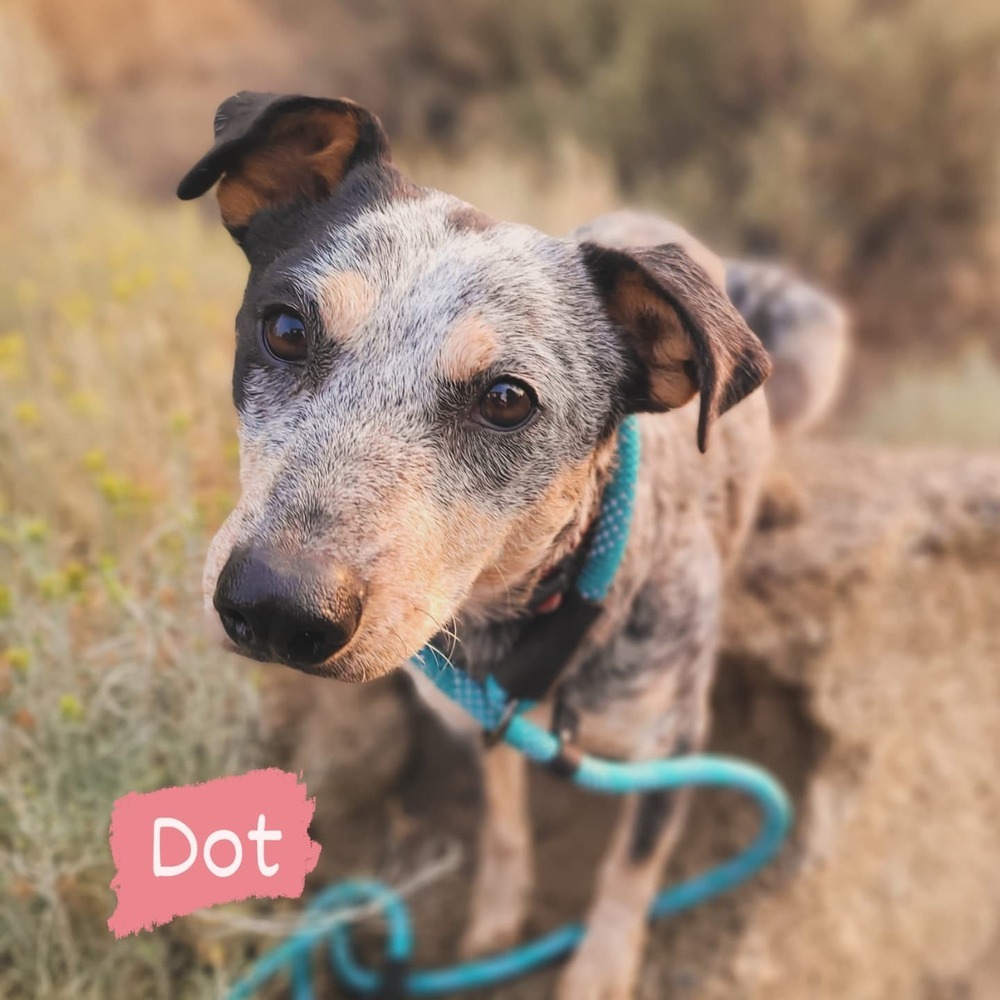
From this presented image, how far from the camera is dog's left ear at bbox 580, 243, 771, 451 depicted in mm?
1547

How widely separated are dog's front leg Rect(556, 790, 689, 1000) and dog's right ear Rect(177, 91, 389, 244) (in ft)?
5.77

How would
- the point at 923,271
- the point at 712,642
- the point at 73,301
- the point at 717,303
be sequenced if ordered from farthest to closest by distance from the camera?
the point at 923,271 → the point at 73,301 → the point at 712,642 → the point at 717,303

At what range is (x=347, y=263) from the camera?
162 cm

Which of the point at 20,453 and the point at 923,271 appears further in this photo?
the point at 923,271

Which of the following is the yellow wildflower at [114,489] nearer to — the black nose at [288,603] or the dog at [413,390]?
the dog at [413,390]

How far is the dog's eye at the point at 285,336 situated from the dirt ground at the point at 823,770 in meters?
1.59

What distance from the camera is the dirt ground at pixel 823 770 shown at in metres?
2.90

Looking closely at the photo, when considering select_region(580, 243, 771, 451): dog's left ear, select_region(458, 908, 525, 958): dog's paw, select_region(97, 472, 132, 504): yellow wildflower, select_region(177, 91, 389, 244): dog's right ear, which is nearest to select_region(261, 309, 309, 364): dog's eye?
select_region(177, 91, 389, 244): dog's right ear

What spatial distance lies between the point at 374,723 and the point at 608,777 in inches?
45.6

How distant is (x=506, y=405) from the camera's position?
1606mm

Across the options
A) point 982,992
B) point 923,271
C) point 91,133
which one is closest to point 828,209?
point 923,271

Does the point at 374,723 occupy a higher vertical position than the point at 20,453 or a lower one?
lower

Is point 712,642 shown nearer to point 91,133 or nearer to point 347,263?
point 347,263

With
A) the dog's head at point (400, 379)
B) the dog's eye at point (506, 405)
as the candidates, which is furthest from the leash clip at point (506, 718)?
the dog's eye at point (506, 405)
